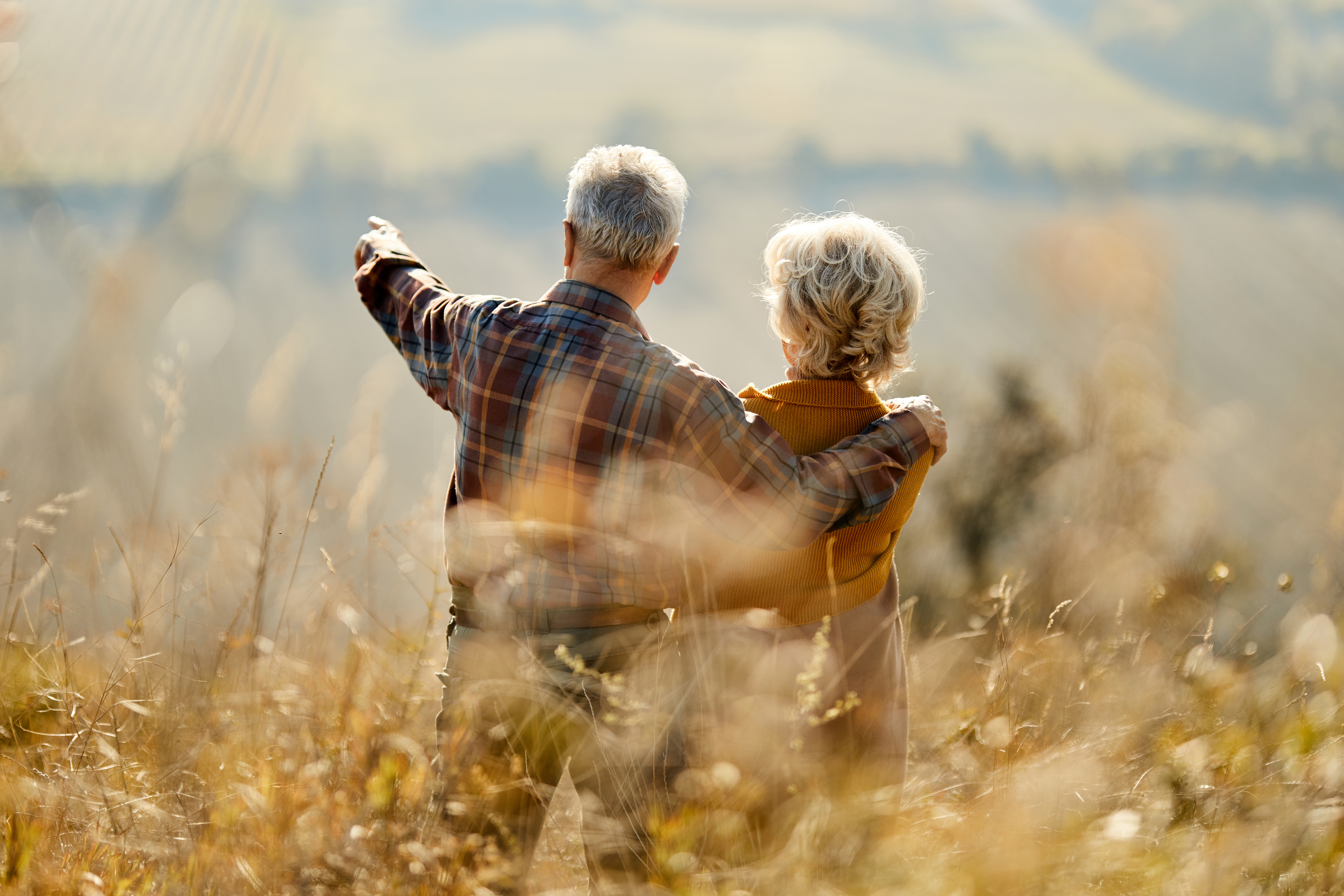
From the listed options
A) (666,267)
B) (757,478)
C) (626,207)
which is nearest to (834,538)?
(757,478)

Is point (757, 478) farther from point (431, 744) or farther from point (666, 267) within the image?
point (431, 744)

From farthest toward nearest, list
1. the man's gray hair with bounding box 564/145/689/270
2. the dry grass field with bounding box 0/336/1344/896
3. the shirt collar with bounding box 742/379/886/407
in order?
the shirt collar with bounding box 742/379/886/407
the man's gray hair with bounding box 564/145/689/270
the dry grass field with bounding box 0/336/1344/896

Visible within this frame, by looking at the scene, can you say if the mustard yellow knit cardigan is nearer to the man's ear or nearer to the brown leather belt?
the brown leather belt

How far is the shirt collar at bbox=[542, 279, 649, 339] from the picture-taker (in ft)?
5.16

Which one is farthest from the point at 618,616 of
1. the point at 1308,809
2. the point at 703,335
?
the point at 703,335

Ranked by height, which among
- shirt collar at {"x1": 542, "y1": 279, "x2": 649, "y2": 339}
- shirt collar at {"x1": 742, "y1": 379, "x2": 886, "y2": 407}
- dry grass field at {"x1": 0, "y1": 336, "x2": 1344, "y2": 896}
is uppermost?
shirt collar at {"x1": 542, "y1": 279, "x2": 649, "y2": 339}

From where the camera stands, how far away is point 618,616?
1604 mm

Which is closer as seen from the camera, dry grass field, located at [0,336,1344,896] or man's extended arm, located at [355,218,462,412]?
dry grass field, located at [0,336,1344,896]

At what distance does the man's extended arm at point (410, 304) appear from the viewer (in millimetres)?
1769

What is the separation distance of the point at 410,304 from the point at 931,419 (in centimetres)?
115

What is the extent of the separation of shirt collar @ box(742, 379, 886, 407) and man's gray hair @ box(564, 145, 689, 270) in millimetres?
368

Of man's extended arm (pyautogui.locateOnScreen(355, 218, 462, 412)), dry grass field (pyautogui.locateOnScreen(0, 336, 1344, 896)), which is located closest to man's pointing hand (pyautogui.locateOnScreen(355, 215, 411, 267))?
man's extended arm (pyautogui.locateOnScreen(355, 218, 462, 412))

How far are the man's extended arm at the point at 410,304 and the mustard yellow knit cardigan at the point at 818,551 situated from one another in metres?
0.68

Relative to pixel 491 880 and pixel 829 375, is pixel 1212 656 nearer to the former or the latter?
pixel 829 375
